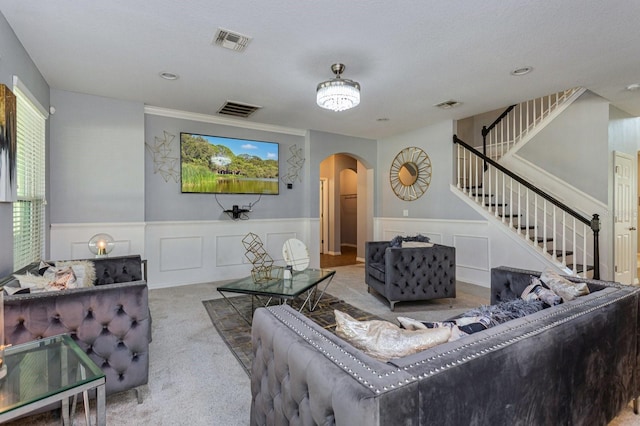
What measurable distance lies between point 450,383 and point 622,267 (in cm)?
563

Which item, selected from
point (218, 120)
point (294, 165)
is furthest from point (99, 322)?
point (294, 165)

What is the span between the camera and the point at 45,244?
12.7 feet

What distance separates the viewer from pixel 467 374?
1005 millimetres

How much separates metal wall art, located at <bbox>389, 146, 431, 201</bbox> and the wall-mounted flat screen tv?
8.19ft

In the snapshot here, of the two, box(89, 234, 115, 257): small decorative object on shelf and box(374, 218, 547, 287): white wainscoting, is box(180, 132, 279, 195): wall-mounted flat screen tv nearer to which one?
box(89, 234, 115, 257): small decorative object on shelf

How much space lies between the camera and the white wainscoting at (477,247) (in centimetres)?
462

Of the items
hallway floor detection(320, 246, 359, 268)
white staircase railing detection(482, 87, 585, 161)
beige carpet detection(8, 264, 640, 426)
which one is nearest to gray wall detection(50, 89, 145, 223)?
beige carpet detection(8, 264, 640, 426)

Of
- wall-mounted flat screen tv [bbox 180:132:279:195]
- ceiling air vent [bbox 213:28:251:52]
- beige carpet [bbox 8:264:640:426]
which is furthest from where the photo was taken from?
wall-mounted flat screen tv [bbox 180:132:279:195]

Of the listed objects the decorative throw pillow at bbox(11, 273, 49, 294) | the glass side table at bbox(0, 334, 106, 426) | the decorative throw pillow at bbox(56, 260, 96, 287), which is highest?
the decorative throw pillow at bbox(11, 273, 49, 294)

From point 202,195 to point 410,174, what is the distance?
12.8ft

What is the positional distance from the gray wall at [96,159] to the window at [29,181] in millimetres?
435

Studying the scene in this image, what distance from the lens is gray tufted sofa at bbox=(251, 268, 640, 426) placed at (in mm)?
895

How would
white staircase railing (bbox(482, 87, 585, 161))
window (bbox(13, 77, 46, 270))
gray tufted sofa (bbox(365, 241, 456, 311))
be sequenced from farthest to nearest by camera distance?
white staircase railing (bbox(482, 87, 585, 161))
gray tufted sofa (bbox(365, 241, 456, 311))
window (bbox(13, 77, 46, 270))

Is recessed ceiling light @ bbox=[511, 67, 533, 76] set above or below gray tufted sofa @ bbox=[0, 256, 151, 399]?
above
